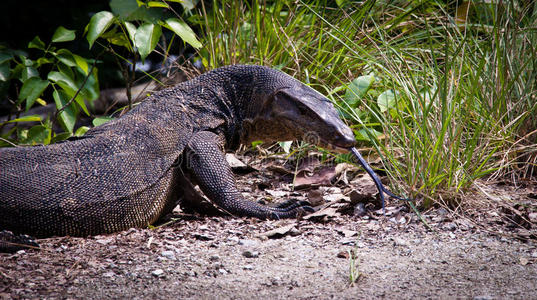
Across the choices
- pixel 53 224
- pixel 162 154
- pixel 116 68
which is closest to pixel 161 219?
pixel 162 154

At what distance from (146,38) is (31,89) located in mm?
937

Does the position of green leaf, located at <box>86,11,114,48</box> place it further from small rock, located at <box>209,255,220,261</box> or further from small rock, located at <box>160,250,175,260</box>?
small rock, located at <box>209,255,220,261</box>

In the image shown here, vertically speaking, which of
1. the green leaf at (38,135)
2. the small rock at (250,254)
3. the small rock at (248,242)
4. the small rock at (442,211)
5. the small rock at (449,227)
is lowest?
the small rock at (449,227)

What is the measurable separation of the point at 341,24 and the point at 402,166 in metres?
1.72

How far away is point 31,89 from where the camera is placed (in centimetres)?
403

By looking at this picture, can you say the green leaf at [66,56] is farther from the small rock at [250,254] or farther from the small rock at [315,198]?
the small rock at [250,254]

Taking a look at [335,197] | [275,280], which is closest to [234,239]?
[275,280]

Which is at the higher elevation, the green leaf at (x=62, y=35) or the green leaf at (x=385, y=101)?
the green leaf at (x=62, y=35)

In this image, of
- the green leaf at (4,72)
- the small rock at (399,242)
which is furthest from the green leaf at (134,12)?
the small rock at (399,242)

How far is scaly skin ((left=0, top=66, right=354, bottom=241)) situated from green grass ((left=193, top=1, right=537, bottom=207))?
0.42 meters

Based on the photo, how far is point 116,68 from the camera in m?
6.83

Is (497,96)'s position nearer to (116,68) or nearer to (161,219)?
(161,219)

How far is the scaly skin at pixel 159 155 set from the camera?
290 cm

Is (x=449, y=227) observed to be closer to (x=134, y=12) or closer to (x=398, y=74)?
(x=398, y=74)
